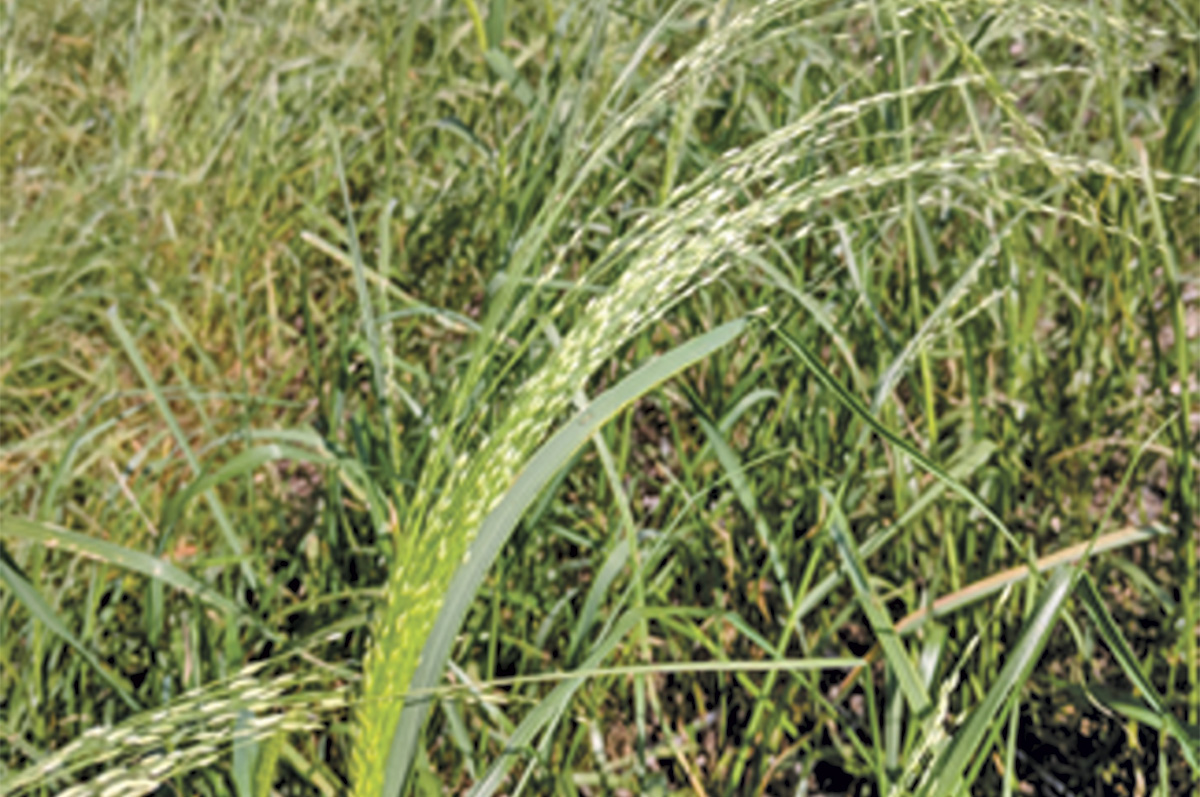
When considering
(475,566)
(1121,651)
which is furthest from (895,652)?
(475,566)

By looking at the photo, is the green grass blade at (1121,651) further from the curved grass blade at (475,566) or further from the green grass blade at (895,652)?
the curved grass blade at (475,566)

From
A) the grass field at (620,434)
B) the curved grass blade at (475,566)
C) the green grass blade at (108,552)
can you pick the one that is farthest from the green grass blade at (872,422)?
the green grass blade at (108,552)

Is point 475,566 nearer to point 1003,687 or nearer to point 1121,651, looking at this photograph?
point 1003,687

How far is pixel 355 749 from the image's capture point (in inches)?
29.3

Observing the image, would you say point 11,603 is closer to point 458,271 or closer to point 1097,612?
point 458,271

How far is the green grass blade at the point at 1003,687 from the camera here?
29.4 inches

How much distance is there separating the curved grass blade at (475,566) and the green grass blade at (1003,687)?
0.34m

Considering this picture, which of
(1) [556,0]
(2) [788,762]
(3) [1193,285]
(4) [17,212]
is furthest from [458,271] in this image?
(3) [1193,285]

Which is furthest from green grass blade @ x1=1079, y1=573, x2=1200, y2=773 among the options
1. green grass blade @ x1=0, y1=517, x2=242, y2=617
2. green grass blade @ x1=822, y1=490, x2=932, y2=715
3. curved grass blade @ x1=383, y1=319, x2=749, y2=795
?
green grass blade @ x1=0, y1=517, x2=242, y2=617

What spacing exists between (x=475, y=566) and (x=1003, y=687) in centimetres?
39

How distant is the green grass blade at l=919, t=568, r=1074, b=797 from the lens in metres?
0.75

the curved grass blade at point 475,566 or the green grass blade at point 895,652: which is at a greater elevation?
the curved grass blade at point 475,566

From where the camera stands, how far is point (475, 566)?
2.64ft

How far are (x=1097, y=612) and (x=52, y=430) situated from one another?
4.63 feet
